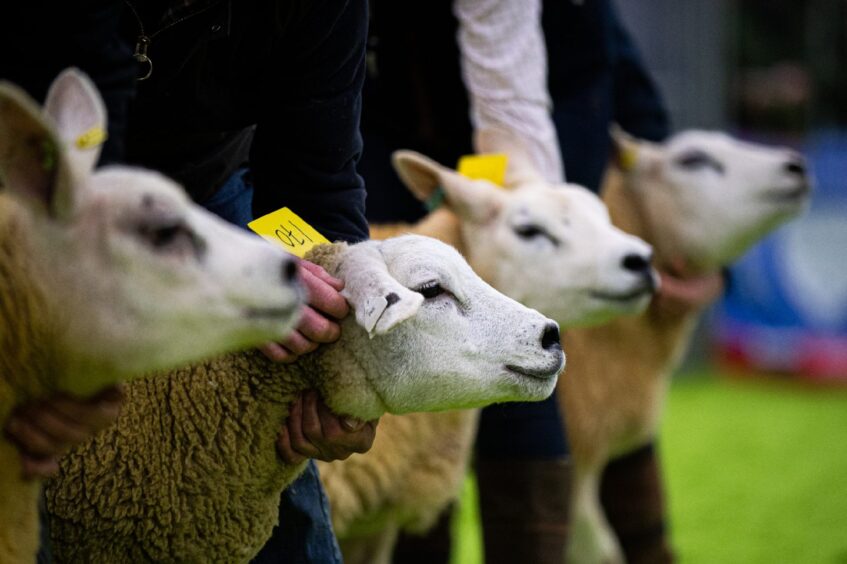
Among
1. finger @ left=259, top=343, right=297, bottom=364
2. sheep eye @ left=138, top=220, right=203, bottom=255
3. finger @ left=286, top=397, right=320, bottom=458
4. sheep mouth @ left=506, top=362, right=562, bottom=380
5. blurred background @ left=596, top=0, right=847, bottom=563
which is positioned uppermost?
sheep eye @ left=138, top=220, right=203, bottom=255

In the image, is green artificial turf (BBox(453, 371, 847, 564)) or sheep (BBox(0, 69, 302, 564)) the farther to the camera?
green artificial turf (BBox(453, 371, 847, 564))

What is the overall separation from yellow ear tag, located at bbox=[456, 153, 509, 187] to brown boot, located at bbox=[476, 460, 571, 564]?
0.73m

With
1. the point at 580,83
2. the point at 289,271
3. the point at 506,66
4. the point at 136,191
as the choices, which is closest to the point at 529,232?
the point at 506,66

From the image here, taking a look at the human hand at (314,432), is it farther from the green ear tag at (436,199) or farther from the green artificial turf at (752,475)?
the green artificial turf at (752,475)

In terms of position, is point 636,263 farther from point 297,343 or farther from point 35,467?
point 35,467

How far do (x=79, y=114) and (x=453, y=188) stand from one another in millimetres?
1530

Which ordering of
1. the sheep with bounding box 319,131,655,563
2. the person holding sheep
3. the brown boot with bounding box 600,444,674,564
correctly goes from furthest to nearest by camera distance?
the brown boot with bounding box 600,444,674,564
the sheep with bounding box 319,131,655,563
the person holding sheep

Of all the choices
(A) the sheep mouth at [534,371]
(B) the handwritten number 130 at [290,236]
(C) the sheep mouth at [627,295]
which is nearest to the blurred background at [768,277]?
(C) the sheep mouth at [627,295]

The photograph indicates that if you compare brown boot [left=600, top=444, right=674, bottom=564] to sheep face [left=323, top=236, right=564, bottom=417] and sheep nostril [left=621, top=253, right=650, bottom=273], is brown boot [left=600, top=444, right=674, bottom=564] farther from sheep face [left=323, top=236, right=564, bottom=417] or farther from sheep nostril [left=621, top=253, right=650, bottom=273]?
sheep face [left=323, top=236, right=564, bottom=417]

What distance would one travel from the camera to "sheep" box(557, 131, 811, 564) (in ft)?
12.2

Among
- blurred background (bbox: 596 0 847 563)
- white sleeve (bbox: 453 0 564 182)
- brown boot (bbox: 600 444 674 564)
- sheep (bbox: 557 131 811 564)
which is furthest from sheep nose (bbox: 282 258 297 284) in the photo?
blurred background (bbox: 596 0 847 563)

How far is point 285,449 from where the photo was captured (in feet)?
6.64

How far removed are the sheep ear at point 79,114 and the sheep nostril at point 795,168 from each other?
9.85 feet

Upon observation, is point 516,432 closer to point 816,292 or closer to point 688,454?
point 688,454
